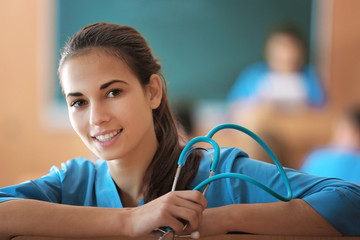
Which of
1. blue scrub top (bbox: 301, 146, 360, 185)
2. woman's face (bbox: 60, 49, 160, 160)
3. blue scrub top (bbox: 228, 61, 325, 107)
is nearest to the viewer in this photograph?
woman's face (bbox: 60, 49, 160, 160)

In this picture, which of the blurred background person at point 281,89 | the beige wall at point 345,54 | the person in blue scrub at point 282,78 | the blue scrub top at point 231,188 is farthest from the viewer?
the beige wall at point 345,54

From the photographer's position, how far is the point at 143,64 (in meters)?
1.31

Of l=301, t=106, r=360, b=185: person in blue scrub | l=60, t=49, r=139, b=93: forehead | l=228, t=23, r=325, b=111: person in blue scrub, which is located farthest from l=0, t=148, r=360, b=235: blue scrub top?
l=228, t=23, r=325, b=111: person in blue scrub

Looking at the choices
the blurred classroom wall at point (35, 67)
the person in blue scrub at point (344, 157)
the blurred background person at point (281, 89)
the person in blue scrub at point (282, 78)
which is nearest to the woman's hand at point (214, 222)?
the person in blue scrub at point (344, 157)

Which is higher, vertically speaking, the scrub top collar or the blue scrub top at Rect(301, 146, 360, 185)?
the scrub top collar

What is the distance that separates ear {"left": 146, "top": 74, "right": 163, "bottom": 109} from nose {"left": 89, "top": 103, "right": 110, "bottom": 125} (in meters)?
0.18

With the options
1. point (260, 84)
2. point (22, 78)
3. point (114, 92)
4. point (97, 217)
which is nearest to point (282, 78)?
point (260, 84)

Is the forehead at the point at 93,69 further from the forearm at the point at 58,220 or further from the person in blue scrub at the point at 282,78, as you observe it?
the person in blue scrub at the point at 282,78

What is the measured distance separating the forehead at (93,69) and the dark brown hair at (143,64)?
2 cm

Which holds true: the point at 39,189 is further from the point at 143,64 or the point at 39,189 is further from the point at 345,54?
the point at 345,54

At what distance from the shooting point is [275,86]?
406cm

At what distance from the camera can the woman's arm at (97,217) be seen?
909mm

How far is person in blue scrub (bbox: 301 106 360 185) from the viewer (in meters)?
2.58

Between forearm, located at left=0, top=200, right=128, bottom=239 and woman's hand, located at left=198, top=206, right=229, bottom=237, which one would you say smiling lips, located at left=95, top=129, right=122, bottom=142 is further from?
woman's hand, located at left=198, top=206, right=229, bottom=237
